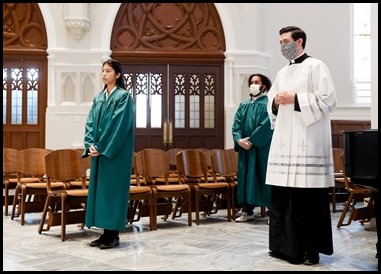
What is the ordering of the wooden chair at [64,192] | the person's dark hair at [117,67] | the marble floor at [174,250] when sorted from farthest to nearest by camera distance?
1. the wooden chair at [64,192]
2. the person's dark hair at [117,67]
3. the marble floor at [174,250]

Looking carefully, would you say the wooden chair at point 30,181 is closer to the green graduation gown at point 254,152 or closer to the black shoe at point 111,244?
the black shoe at point 111,244

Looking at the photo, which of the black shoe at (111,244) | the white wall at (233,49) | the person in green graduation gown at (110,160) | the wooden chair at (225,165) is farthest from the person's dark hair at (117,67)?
the white wall at (233,49)

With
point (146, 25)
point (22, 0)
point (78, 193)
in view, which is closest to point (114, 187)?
point (78, 193)

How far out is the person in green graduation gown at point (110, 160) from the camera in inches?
180

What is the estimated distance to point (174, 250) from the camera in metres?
4.56

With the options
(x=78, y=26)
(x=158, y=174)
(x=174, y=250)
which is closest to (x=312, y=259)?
(x=174, y=250)

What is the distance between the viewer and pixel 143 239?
5105 millimetres

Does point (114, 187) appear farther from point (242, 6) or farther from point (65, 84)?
point (242, 6)

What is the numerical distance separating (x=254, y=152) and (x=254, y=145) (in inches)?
3.8

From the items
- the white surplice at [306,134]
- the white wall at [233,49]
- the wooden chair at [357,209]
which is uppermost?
the white wall at [233,49]

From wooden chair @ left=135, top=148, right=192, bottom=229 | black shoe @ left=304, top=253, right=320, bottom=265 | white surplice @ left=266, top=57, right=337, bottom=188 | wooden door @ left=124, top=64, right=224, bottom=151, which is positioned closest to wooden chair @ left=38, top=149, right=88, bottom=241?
wooden chair @ left=135, top=148, right=192, bottom=229

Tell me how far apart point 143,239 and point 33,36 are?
23.2 feet

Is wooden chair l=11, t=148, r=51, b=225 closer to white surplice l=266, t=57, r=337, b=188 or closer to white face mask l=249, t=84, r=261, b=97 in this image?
white face mask l=249, t=84, r=261, b=97

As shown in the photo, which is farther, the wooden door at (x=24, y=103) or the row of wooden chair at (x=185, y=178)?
the wooden door at (x=24, y=103)
